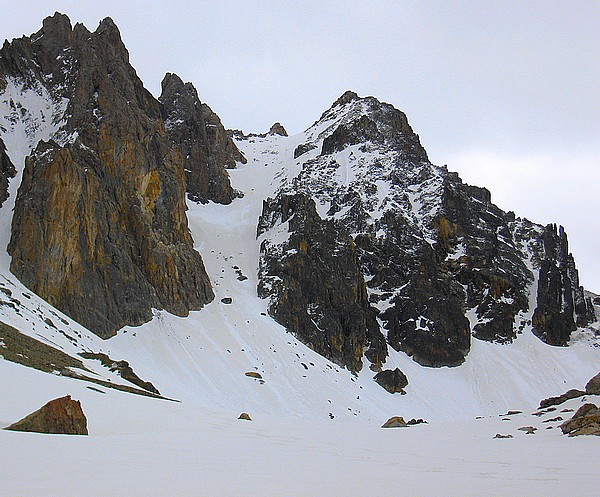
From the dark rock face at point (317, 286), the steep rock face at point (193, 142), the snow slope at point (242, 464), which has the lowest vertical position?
the snow slope at point (242, 464)

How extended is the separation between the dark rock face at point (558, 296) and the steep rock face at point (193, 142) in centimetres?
5589

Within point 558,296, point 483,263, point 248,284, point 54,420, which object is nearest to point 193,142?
point 248,284

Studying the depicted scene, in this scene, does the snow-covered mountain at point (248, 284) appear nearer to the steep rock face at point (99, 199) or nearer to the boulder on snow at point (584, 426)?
the steep rock face at point (99, 199)

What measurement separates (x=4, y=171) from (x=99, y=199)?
1170 cm

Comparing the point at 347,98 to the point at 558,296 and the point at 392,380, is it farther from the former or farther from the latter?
the point at 392,380

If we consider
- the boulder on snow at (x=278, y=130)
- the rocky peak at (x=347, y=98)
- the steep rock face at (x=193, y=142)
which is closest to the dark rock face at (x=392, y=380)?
the steep rock face at (x=193, y=142)

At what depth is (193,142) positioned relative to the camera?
316 feet

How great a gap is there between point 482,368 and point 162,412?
240ft

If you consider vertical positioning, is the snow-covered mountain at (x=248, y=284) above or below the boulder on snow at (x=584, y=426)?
above

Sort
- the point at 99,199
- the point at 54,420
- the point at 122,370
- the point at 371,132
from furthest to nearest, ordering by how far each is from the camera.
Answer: the point at 371,132, the point at 99,199, the point at 122,370, the point at 54,420

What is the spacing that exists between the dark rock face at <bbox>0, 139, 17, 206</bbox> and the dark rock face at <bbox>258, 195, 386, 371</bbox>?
3058 cm

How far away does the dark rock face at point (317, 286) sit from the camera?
222 feet

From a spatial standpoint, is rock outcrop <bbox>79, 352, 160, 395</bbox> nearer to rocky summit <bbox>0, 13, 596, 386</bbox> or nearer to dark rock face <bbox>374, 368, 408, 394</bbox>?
rocky summit <bbox>0, 13, 596, 386</bbox>

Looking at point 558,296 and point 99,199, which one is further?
point 558,296
